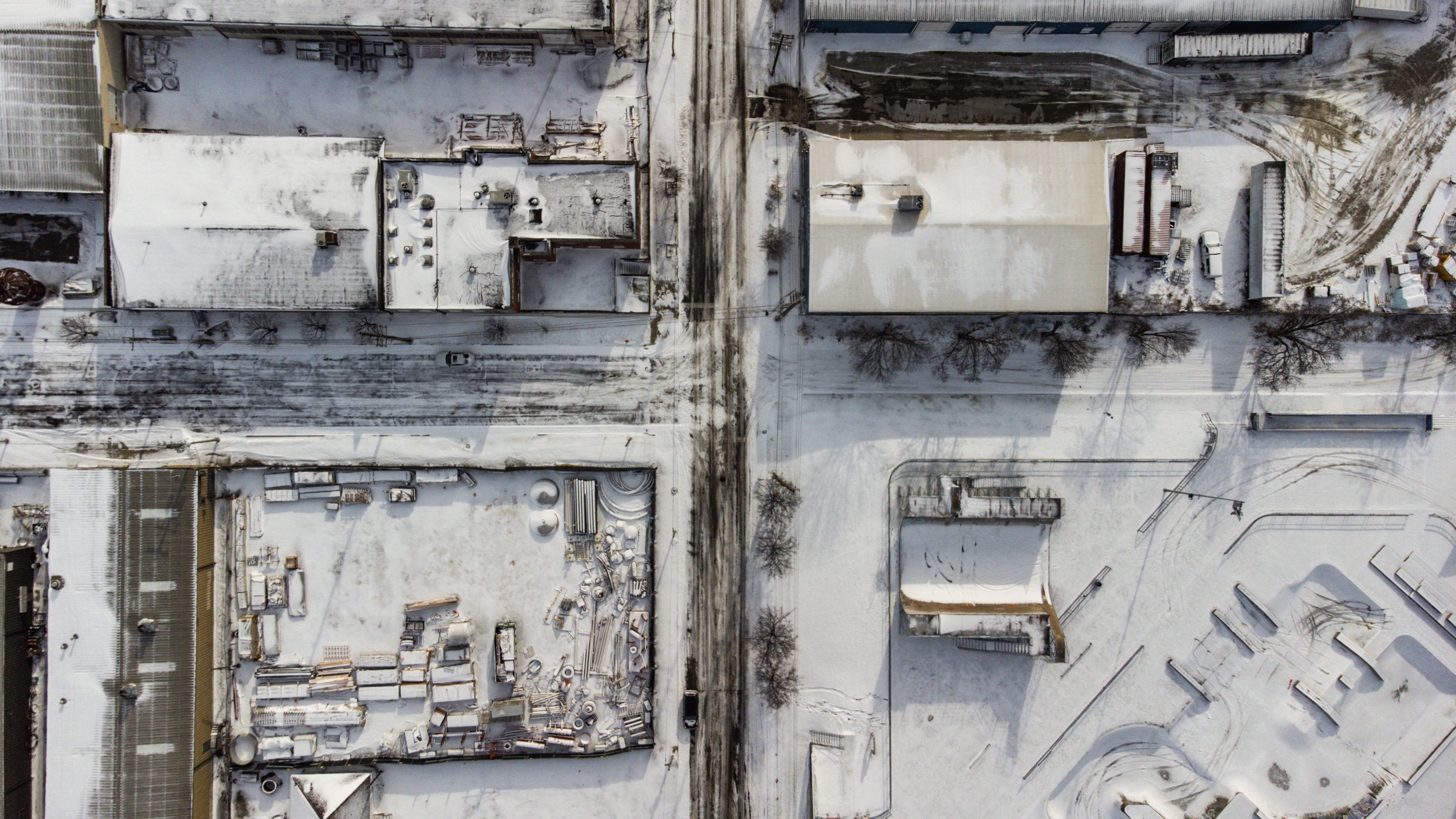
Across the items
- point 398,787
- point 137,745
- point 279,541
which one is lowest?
point 398,787

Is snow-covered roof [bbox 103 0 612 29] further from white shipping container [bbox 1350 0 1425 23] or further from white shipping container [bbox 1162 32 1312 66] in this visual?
white shipping container [bbox 1350 0 1425 23]

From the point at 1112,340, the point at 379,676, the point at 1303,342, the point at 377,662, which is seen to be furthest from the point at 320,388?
the point at 1303,342

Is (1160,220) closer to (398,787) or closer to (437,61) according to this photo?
(437,61)

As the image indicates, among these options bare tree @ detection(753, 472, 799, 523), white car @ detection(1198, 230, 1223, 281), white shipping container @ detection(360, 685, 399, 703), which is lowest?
white shipping container @ detection(360, 685, 399, 703)

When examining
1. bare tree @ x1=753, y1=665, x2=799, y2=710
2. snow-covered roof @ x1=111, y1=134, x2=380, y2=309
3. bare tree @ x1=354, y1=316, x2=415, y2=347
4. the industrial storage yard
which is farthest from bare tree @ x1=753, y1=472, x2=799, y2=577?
snow-covered roof @ x1=111, y1=134, x2=380, y2=309

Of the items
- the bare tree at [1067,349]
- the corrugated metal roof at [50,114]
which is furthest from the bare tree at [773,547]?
the corrugated metal roof at [50,114]

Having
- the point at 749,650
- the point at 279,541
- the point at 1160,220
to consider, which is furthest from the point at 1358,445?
the point at 279,541
